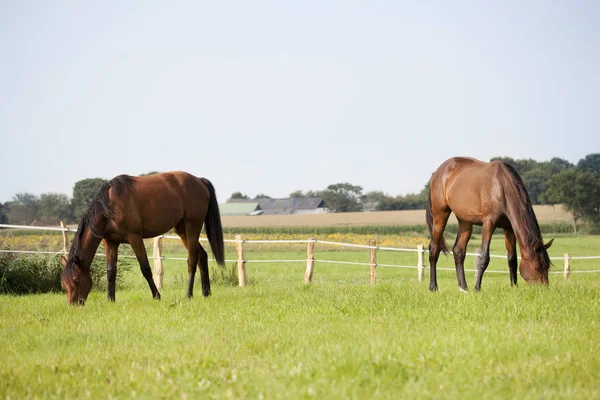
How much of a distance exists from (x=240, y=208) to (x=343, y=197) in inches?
527

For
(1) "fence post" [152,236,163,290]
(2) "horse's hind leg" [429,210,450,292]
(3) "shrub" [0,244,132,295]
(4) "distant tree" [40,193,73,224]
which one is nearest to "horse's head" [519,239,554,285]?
(2) "horse's hind leg" [429,210,450,292]

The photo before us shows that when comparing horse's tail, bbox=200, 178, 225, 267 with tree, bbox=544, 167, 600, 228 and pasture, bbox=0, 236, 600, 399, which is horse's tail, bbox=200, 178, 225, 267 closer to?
pasture, bbox=0, 236, 600, 399

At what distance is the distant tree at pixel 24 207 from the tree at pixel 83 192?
118 inches

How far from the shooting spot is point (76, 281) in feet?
31.4

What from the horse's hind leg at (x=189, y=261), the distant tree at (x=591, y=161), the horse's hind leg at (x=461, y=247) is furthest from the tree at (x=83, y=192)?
the distant tree at (x=591, y=161)

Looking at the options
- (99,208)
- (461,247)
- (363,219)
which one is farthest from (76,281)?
(363,219)

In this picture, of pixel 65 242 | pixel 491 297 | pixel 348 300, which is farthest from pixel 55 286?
pixel 491 297

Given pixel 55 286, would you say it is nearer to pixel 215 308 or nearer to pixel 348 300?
pixel 215 308

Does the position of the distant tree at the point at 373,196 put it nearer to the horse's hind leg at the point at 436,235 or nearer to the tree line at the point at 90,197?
the tree line at the point at 90,197

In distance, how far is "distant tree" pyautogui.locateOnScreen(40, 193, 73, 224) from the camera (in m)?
51.2

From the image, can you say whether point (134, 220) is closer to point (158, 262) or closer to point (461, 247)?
point (461, 247)

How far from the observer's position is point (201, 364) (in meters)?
5.10

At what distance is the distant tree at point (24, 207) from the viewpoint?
166 feet

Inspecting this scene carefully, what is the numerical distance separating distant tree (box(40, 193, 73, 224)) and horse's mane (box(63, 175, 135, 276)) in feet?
142
